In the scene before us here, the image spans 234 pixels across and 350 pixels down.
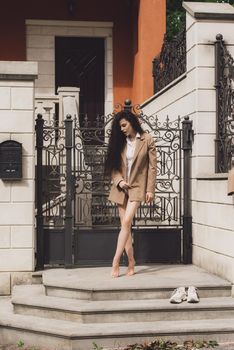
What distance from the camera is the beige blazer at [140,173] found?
305 inches

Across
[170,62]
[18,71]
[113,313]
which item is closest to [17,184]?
[18,71]

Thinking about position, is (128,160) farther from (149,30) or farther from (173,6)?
(173,6)

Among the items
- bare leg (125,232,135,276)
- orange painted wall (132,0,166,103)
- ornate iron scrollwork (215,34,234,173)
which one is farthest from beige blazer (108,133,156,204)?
orange painted wall (132,0,166,103)

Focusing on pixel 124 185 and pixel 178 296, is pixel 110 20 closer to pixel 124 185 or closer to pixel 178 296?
pixel 124 185

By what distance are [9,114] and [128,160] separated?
1.74 meters

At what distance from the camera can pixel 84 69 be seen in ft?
52.6

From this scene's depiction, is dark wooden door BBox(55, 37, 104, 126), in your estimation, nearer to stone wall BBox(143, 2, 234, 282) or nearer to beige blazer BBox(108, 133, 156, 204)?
stone wall BBox(143, 2, 234, 282)

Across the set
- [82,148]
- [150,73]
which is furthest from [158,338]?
[150,73]

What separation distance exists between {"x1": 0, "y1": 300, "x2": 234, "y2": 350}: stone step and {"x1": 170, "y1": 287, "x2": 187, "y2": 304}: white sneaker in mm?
252

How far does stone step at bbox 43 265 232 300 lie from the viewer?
7.17 meters

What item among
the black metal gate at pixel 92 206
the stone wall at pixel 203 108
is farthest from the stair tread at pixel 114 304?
the black metal gate at pixel 92 206

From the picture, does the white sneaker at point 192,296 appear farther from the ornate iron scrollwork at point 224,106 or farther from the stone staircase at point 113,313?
the ornate iron scrollwork at point 224,106

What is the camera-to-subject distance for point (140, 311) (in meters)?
6.81

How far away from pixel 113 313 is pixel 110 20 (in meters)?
10.5
